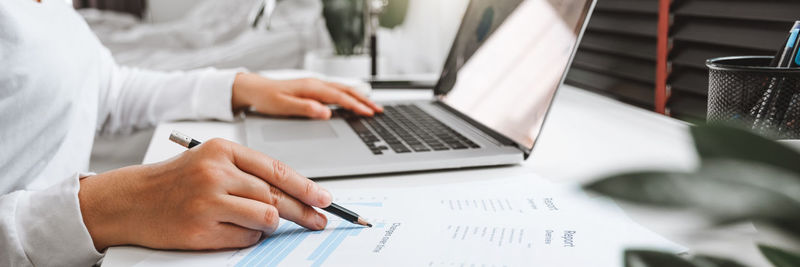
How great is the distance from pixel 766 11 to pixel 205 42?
9.02 feet

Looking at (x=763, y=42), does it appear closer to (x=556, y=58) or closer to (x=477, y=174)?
(x=556, y=58)

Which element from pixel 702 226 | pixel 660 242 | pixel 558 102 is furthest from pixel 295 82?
pixel 702 226

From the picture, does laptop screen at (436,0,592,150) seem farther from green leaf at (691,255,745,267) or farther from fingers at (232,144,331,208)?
green leaf at (691,255,745,267)

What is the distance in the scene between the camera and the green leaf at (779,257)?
0.54 ft

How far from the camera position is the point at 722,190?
0.16m

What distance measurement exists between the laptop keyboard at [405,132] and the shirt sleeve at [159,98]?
191 millimetres

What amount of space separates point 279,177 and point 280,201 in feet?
0.06

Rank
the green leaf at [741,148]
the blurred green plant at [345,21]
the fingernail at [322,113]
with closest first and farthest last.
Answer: the green leaf at [741,148] < the fingernail at [322,113] < the blurred green plant at [345,21]

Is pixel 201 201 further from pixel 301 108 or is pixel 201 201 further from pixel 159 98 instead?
pixel 159 98

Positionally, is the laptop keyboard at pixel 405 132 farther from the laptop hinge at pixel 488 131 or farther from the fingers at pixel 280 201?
the fingers at pixel 280 201

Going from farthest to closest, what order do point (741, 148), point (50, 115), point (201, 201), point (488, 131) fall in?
point (488, 131)
point (50, 115)
point (201, 201)
point (741, 148)

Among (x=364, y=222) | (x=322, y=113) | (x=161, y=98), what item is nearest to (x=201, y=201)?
(x=364, y=222)

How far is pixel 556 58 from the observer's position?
0.64 meters

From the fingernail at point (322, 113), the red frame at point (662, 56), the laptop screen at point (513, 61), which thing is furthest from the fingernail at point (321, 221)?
the red frame at point (662, 56)
